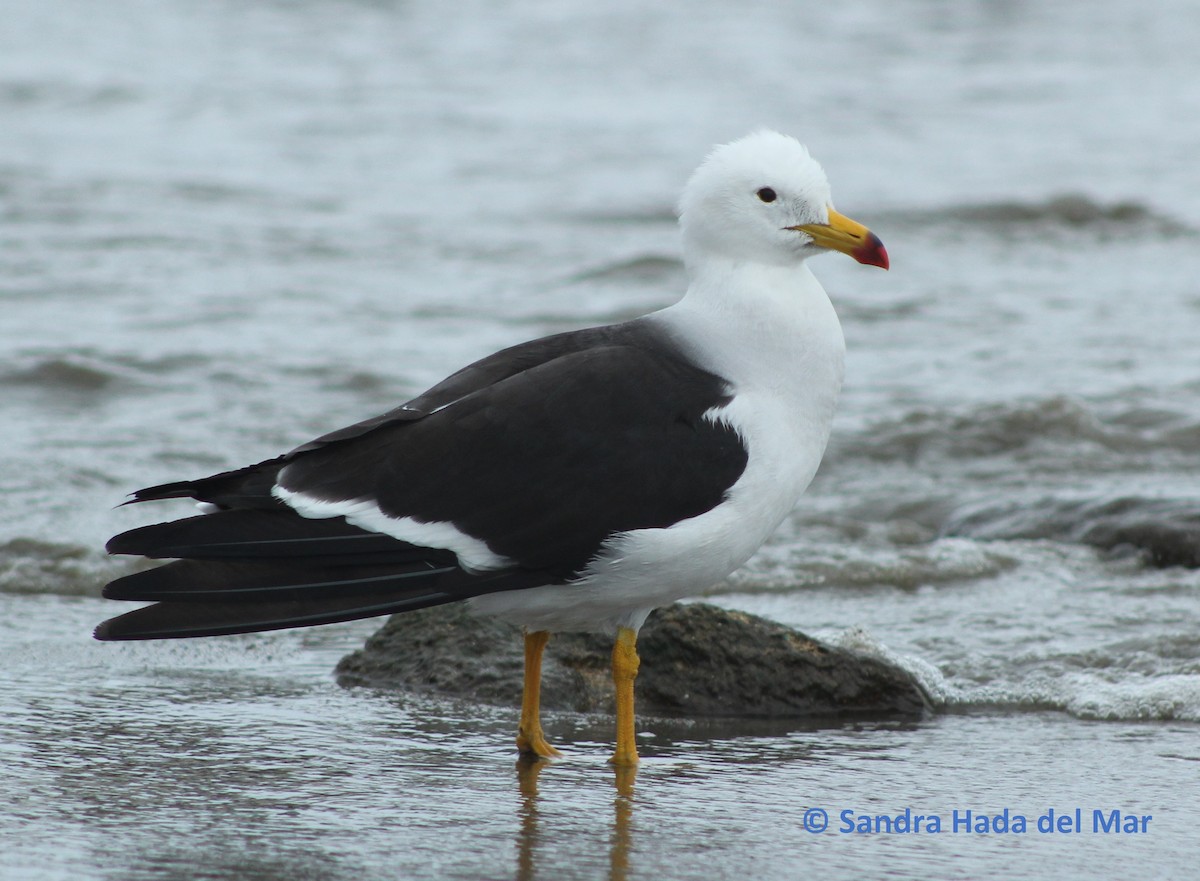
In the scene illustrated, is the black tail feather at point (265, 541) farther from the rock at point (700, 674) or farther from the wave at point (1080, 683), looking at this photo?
the wave at point (1080, 683)

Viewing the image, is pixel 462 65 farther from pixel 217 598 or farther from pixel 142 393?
pixel 217 598

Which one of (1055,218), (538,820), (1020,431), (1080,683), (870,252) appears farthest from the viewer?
(1055,218)

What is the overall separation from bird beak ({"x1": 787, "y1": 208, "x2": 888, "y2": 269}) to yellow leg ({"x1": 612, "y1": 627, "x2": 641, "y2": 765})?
1227 mm

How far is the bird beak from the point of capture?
4664 millimetres

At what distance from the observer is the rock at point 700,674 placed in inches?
200

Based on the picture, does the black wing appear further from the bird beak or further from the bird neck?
the bird beak

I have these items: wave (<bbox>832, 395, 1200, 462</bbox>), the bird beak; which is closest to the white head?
the bird beak

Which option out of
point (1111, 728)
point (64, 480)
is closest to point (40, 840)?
point (1111, 728)

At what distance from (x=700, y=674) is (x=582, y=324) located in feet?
19.3

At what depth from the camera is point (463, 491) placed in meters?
4.17

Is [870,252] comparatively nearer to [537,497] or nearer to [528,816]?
[537,497]

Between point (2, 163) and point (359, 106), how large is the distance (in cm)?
439

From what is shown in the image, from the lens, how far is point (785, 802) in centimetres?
414

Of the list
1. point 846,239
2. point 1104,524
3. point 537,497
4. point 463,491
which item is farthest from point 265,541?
point 1104,524
